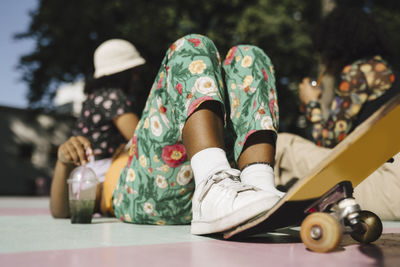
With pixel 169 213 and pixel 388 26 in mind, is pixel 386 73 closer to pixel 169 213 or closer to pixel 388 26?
pixel 169 213

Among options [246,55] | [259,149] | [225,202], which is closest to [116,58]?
[246,55]

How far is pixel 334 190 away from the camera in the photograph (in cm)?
112

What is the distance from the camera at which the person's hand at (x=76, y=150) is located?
1.91 meters

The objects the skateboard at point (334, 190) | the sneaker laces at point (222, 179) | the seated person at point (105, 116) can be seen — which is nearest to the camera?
the skateboard at point (334, 190)

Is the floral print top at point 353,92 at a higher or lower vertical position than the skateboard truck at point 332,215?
higher

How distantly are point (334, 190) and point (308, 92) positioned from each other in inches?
72.2

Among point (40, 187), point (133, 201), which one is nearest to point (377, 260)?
point (133, 201)

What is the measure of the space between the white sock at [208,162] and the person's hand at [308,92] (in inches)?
63.7

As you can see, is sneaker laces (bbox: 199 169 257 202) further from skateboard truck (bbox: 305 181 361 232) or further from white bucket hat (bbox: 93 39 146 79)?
white bucket hat (bbox: 93 39 146 79)

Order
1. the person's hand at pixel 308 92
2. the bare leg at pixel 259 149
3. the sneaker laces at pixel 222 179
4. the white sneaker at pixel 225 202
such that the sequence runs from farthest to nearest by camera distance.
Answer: the person's hand at pixel 308 92, the bare leg at pixel 259 149, the sneaker laces at pixel 222 179, the white sneaker at pixel 225 202

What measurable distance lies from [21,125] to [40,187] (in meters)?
5.83

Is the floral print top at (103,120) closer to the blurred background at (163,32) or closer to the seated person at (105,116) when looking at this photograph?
the seated person at (105,116)

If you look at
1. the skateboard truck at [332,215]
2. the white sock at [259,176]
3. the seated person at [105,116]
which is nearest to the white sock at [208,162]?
the white sock at [259,176]

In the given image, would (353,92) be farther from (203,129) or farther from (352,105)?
(203,129)
